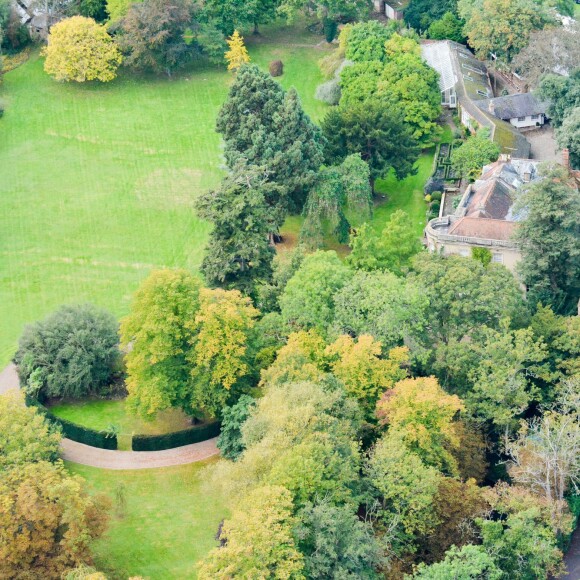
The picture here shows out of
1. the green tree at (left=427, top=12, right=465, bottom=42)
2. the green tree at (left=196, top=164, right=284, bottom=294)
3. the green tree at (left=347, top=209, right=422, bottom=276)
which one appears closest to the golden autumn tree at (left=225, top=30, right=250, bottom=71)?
the green tree at (left=427, top=12, right=465, bottom=42)

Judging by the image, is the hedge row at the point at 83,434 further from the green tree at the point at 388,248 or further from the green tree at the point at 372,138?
the green tree at the point at 372,138

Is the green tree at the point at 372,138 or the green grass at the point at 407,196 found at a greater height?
the green tree at the point at 372,138

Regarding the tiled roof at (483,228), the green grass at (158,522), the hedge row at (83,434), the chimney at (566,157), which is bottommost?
the green grass at (158,522)

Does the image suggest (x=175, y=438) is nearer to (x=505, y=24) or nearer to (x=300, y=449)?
(x=300, y=449)

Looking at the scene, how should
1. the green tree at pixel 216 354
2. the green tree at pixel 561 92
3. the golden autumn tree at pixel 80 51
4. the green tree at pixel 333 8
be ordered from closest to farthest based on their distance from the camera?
1. the green tree at pixel 216 354
2. the green tree at pixel 561 92
3. the golden autumn tree at pixel 80 51
4. the green tree at pixel 333 8

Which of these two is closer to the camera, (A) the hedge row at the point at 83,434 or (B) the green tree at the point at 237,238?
(A) the hedge row at the point at 83,434

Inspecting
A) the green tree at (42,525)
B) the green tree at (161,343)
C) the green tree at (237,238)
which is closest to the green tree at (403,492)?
the green tree at (161,343)

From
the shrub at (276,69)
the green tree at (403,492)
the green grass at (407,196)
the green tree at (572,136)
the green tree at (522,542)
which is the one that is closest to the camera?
the green tree at (522,542)
